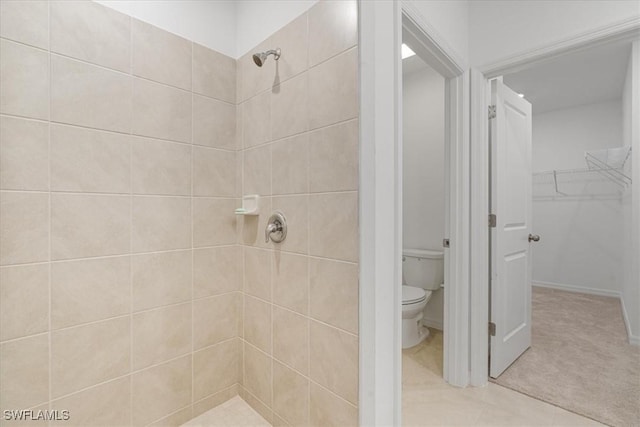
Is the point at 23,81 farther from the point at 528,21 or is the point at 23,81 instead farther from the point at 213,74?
the point at 528,21

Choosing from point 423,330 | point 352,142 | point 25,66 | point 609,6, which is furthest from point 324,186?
point 423,330

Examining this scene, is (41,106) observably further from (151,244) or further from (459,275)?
(459,275)

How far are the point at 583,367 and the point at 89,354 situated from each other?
2.80 metres

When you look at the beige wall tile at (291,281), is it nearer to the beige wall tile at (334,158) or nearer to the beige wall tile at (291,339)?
the beige wall tile at (291,339)

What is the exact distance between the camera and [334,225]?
1.10 meters

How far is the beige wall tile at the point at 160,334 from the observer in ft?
4.14

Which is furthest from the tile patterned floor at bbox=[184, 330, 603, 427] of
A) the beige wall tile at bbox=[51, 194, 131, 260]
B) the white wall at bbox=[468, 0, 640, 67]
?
the white wall at bbox=[468, 0, 640, 67]

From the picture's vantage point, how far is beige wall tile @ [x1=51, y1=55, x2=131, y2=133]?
1075mm

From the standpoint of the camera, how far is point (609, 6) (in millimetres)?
1458

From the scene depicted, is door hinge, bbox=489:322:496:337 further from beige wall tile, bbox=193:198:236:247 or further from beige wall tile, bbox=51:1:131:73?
beige wall tile, bbox=51:1:131:73

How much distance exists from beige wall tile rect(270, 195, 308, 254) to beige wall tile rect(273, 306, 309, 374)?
0.93ft

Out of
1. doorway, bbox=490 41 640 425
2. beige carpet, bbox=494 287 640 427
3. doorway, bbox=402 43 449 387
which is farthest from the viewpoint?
doorway, bbox=402 43 449 387

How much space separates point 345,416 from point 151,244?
3.40ft

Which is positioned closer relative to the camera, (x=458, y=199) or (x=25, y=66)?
(x=25, y=66)
